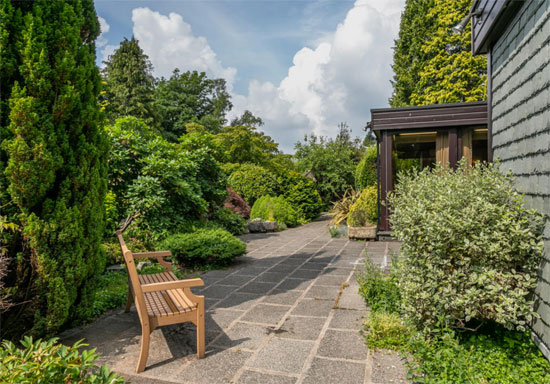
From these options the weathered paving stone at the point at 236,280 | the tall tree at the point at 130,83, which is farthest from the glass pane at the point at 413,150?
the tall tree at the point at 130,83

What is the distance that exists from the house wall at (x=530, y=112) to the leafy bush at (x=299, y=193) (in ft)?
33.3

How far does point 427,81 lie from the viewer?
690 inches

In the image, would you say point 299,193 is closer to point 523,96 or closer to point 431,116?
point 431,116

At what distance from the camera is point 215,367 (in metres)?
2.66

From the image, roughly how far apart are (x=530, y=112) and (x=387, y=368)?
2.40 metres

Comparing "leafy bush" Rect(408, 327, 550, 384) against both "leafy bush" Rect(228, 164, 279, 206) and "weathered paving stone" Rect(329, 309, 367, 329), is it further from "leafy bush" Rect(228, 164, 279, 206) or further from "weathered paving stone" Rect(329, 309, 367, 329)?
"leafy bush" Rect(228, 164, 279, 206)

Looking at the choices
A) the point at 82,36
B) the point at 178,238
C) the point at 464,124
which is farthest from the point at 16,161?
the point at 464,124

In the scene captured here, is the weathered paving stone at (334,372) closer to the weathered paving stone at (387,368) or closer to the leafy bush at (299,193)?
the weathered paving stone at (387,368)

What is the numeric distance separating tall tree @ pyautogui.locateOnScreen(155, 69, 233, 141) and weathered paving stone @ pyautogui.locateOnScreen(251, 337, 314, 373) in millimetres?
25838

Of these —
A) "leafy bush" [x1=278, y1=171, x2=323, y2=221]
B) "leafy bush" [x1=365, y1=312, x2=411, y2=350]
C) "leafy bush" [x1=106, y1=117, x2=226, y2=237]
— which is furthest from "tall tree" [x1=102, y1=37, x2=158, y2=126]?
"leafy bush" [x1=365, y1=312, x2=411, y2=350]

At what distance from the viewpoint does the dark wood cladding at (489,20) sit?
11.3ft

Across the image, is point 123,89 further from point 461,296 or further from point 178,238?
point 461,296

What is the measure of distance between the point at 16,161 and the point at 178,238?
3384 mm

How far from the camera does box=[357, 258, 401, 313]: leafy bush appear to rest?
347 cm
